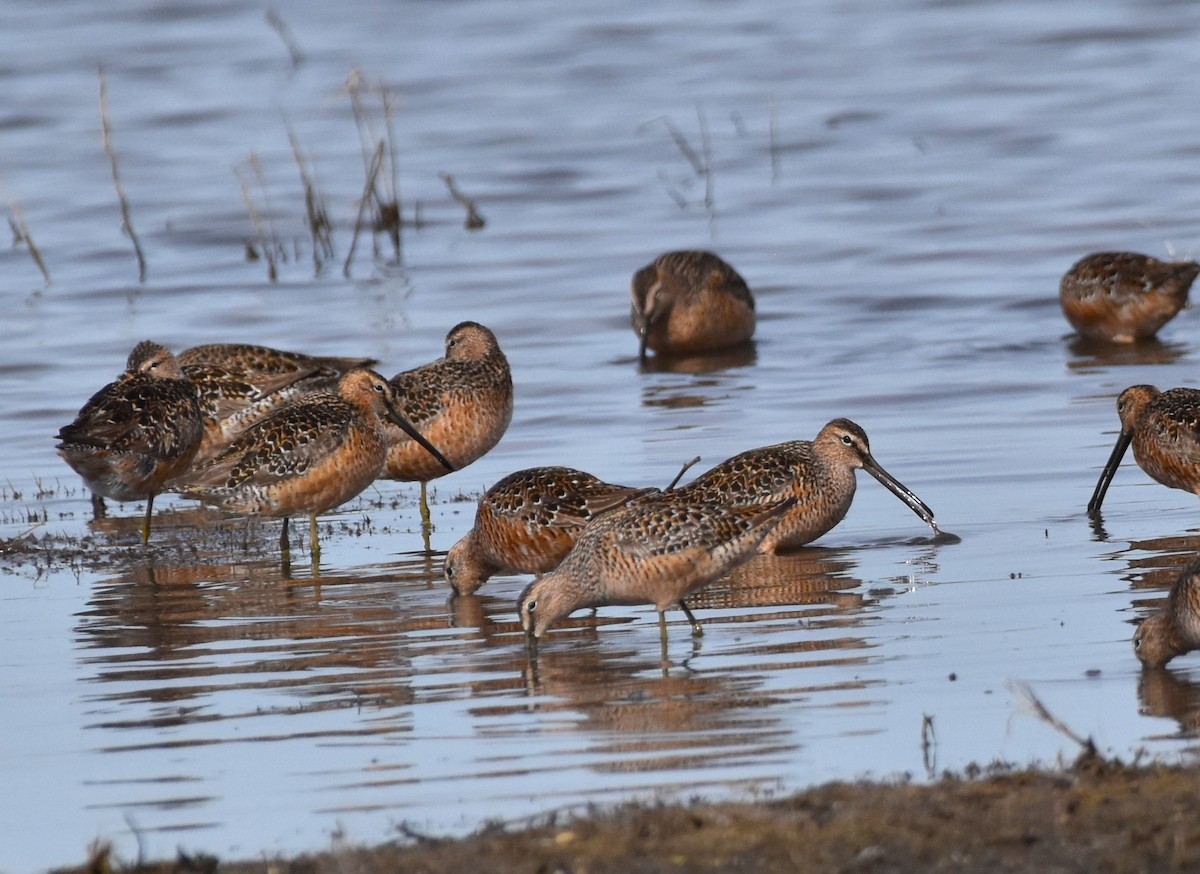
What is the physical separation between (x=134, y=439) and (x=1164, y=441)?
3.74 metres

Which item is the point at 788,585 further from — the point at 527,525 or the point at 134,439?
the point at 134,439

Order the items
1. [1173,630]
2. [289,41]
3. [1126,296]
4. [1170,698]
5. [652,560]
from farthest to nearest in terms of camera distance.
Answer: [289,41] → [1126,296] → [652,560] → [1173,630] → [1170,698]

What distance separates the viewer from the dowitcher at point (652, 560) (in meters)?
5.91

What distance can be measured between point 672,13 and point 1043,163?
29.9 ft

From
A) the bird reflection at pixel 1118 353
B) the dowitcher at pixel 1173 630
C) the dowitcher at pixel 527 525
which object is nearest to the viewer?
the dowitcher at pixel 1173 630

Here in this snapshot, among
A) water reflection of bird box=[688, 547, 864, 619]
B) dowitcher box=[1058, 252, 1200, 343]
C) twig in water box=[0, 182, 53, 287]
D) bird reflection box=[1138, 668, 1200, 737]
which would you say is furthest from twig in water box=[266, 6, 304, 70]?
bird reflection box=[1138, 668, 1200, 737]

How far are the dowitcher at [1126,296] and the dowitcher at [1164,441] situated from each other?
11.3 feet

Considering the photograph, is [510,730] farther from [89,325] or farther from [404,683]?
[89,325]

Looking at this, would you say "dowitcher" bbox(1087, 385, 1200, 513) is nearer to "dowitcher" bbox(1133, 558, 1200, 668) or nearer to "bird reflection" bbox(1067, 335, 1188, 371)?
"dowitcher" bbox(1133, 558, 1200, 668)

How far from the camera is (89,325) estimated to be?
12.7 metres

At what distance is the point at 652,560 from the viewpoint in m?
5.93

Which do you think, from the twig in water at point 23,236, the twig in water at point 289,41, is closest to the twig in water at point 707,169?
the twig in water at point 23,236

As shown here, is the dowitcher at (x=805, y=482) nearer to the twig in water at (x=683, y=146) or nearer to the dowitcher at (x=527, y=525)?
the dowitcher at (x=527, y=525)

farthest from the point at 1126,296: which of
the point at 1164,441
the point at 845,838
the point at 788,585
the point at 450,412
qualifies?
the point at 845,838
